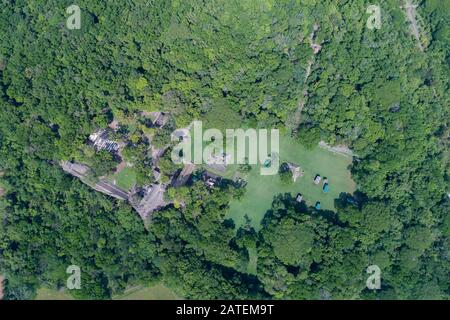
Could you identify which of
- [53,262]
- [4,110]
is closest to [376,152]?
[53,262]

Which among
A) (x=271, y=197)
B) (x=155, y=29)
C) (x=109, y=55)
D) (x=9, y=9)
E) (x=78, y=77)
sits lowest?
(x=271, y=197)

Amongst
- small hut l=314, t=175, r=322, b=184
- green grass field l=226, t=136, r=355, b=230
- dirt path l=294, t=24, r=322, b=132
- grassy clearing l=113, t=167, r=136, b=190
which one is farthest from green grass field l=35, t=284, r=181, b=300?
dirt path l=294, t=24, r=322, b=132

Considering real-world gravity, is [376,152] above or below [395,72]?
below

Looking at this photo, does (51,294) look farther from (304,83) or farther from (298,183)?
(304,83)

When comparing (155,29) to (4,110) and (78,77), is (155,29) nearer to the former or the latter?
(78,77)

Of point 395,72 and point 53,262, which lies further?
point 395,72

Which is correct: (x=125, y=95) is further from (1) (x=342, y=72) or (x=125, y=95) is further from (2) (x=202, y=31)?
(1) (x=342, y=72)
